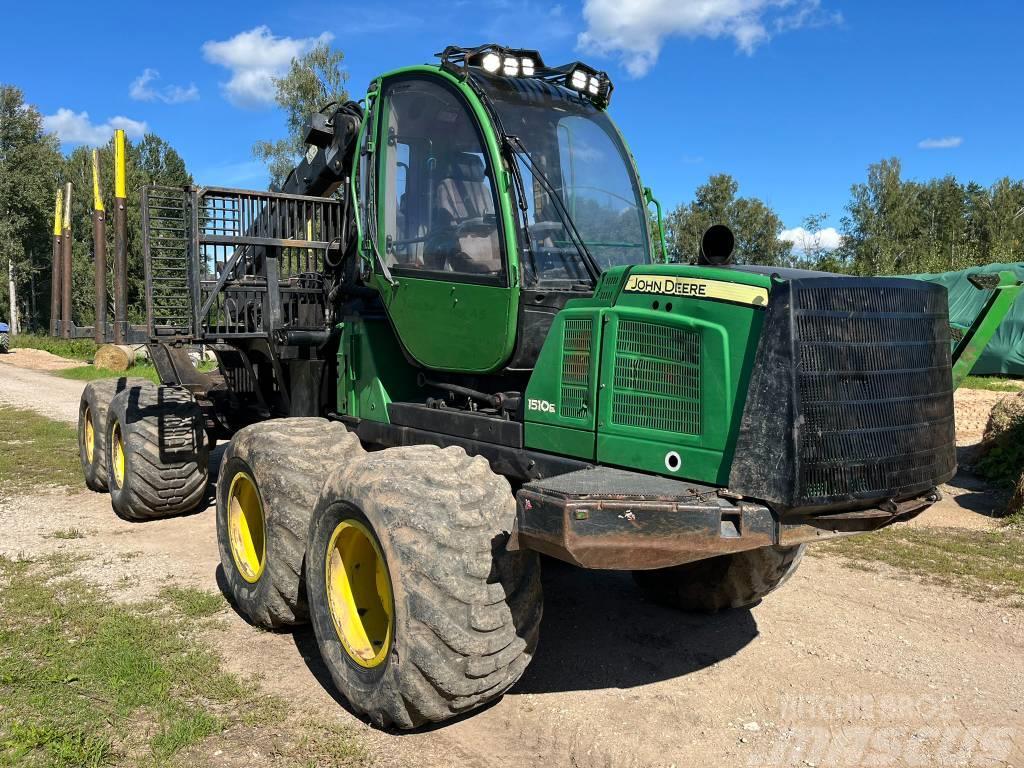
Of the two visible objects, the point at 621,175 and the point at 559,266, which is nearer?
the point at 559,266

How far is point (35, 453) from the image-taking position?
435 inches

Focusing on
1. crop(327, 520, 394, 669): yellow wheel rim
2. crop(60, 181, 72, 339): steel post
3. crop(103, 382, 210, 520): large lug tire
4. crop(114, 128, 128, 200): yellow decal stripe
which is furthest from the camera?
crop(103, 382, 210, 520): large lug tire

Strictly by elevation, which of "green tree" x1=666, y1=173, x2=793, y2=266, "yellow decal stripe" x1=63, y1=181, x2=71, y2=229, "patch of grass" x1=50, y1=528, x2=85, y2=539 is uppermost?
"green tree" x1=666, y1=173, x2=793, y2=266

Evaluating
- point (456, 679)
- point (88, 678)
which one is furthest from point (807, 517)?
point (88, 678)

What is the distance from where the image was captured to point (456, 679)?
355cm

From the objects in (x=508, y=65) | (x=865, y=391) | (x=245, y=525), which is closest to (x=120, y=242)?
(x=245, y=525)

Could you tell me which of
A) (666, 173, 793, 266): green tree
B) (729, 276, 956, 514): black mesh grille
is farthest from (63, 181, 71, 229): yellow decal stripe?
(666, 173, 793, 266): green tree

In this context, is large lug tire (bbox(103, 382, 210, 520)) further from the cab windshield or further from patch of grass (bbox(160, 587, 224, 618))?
the cab windshield

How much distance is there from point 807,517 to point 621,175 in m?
2.42

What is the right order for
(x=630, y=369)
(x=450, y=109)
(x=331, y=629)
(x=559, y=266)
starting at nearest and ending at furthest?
(x=630, y=369)
(x=331, y=629)
(x=559, y=266)
(x=450, y=109)

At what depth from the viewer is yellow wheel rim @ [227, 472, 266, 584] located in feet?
17.3

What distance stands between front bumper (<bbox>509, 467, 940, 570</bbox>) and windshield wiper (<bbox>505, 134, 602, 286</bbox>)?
1.38 m

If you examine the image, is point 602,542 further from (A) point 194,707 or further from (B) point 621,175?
(B) point 621,175

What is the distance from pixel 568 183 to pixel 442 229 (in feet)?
2.37
